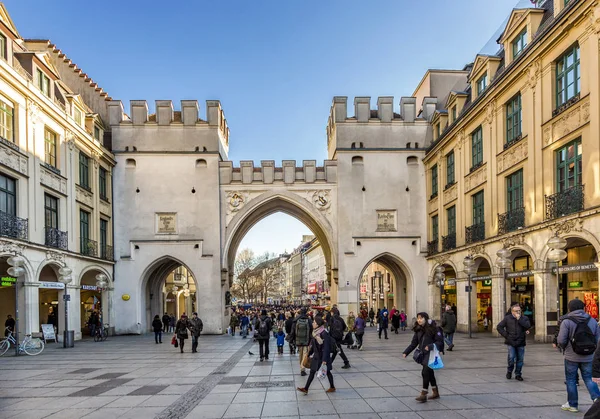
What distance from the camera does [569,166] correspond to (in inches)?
695

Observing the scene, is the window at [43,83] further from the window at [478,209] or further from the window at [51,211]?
the window at [478,209]

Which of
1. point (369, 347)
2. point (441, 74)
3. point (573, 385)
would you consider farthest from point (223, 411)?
point (441, 74)

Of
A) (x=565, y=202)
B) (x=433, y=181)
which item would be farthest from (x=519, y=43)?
(x=433, y=181)

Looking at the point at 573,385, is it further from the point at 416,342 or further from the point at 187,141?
the point at 187,141

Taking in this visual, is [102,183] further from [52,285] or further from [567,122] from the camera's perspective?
[567,122]

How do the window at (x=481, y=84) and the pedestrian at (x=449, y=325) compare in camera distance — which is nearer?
the pedestrian at (x=449, y=325)

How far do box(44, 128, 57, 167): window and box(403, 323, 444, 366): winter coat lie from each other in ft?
67.0

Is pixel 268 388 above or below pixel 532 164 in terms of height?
below

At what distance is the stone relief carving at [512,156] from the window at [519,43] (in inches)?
161

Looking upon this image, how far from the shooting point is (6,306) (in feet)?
86.2

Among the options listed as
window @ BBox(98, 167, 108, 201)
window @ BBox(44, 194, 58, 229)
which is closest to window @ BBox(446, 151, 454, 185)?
window @ BBox(98, 167, 108, 201)

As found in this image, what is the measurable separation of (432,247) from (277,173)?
35.2 ft

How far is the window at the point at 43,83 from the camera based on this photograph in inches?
939

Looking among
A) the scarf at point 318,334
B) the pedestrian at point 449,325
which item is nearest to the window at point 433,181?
the pedestrian at point 449,325
